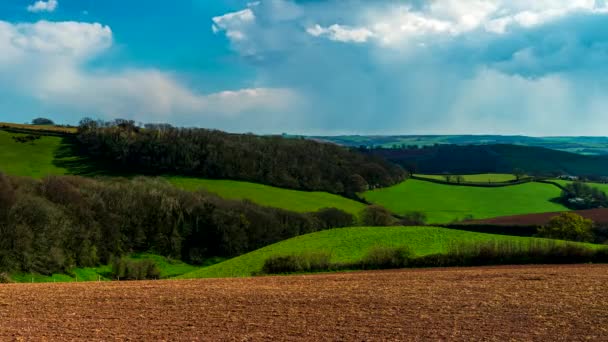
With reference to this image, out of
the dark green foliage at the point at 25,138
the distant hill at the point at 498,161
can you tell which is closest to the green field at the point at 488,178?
the distant hill at the point at 498,161

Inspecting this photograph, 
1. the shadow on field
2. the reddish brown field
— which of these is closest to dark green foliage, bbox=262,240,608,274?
the reddish brown field

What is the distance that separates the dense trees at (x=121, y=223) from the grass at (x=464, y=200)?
18.9 m

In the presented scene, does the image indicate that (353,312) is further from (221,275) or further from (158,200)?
(158,200)

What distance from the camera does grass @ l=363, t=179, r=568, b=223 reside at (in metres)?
91.4

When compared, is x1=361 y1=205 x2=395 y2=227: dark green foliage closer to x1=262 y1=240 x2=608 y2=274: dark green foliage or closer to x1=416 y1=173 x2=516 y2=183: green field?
x1=262 y1=240 x2=608 y2=274: dark green foliage

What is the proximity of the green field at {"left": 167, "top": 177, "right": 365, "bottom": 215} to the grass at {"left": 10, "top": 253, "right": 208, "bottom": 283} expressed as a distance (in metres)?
18.9

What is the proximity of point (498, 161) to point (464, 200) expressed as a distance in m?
71.8

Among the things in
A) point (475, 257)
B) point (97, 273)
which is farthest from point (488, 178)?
point (97, 273)

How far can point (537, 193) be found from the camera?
336ft

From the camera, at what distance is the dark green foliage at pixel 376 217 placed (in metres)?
81.2

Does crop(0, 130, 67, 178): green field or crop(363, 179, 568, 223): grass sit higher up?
crop(0, 130, 67, 178): green field

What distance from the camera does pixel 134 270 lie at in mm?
50031

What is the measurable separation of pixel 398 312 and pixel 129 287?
15306 millimetres

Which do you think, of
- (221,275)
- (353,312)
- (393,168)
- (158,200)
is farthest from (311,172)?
(353,312)
